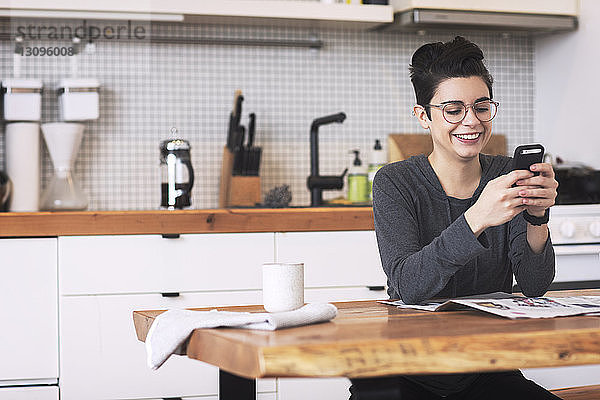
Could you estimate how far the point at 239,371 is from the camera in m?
1.04

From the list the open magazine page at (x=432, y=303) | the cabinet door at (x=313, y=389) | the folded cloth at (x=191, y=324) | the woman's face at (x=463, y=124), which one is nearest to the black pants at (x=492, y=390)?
the open magazine page at (x=432, y=303)

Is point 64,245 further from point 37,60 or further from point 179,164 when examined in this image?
point 37,60

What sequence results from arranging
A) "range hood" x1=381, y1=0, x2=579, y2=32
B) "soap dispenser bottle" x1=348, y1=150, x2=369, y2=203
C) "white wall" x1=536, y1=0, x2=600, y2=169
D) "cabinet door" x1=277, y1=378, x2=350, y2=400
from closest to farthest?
"cabinet door" x1=277, y1=378, x2=350, y2=400 < "range hood" x1=381, y1=0, x2=579, y2=32 < "soap dispenser bottle" x1=348, y1=150, x2=369, y2=203 < "white wall" x1=536, y1=0, x2=600, y2=169

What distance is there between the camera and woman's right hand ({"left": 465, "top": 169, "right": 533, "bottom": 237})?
4.71ft

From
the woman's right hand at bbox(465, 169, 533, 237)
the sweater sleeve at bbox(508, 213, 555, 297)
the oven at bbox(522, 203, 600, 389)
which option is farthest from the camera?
the oven at bbox(522, 203, 600, 389)

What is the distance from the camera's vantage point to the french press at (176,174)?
3.11 metres

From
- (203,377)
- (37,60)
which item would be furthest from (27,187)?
(203,377)

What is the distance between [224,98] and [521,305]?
2238 mm

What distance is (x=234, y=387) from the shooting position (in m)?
1.45

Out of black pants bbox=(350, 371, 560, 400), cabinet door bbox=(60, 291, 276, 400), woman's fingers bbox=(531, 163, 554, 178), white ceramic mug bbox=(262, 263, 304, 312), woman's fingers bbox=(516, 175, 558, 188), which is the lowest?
cabinet door bbox=(60, 291, 276, 400)

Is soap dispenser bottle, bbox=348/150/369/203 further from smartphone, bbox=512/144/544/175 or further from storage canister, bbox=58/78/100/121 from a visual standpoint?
smartphone, bbox=512/144/544/175

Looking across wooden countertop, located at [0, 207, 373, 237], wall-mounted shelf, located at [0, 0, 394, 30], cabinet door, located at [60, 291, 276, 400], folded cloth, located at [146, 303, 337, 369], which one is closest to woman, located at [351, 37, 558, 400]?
folded cloth, located at [146, 303, 337, 369]

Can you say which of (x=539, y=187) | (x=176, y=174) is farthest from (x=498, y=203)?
(x=176, y=174)

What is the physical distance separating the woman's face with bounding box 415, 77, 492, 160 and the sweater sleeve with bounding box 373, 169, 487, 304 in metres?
0.15
